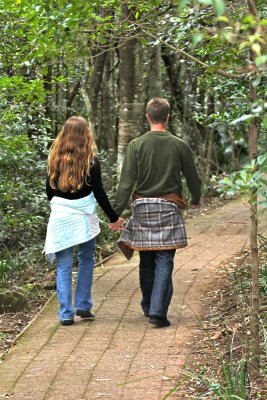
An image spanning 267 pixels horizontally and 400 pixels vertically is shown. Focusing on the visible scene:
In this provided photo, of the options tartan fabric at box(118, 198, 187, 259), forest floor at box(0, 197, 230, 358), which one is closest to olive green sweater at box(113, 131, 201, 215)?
tartan fabric at box(118, 198, 187, 259)

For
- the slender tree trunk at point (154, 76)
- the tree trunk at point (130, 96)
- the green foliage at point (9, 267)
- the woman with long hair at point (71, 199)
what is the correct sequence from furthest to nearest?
the slender tree trunk at point (154, 76), the tree trunk at point (130, 96), the green foliage at point (9, 267), the woman with long hair at point (71, 199)

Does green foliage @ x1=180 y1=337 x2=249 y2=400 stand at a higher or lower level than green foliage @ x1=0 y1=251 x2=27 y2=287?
higher

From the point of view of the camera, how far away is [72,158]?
7863mm

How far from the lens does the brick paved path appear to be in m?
6.01

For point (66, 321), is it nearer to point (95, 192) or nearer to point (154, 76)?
point (95, 192)

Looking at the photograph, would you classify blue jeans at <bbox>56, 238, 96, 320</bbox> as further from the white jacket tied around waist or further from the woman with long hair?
the white jacket tied around waist

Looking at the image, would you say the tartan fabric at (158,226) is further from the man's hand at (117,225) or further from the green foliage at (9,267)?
the green foliage at (9,267)

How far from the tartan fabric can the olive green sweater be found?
0.11 meters

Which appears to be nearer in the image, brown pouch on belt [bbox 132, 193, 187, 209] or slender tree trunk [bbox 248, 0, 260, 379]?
slender tree trunk [bbox 248, 0, 260, 379]

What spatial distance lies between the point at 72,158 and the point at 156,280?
1.39 meters

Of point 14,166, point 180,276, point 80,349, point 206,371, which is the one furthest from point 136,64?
point 206,371

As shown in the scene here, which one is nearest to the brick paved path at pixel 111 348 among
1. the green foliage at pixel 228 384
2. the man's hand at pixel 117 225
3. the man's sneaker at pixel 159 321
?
the man's sneaker at pixel 159 321

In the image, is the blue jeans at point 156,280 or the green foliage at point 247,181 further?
the blue jeans at point 156,280

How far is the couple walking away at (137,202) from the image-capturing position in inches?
306
